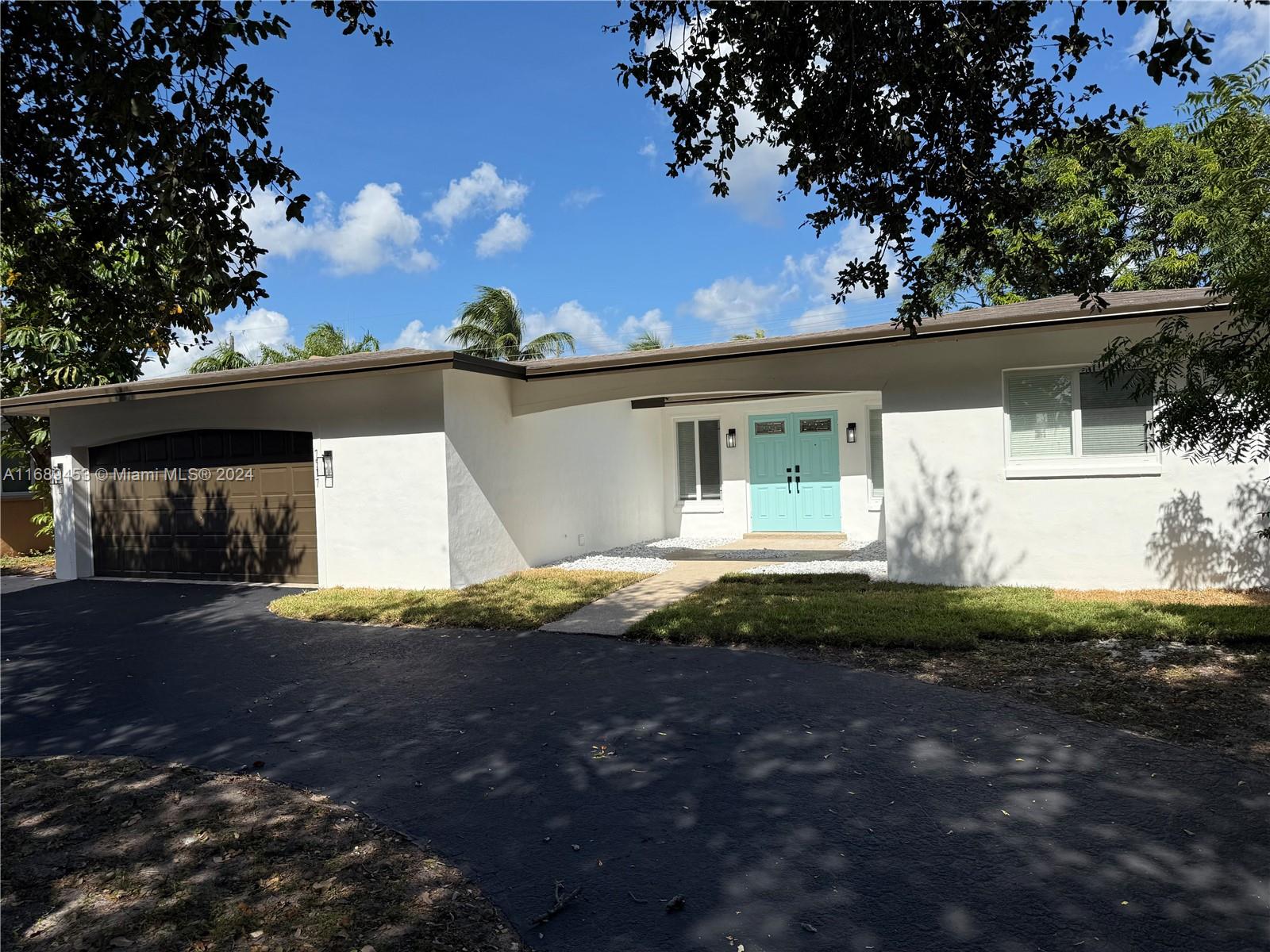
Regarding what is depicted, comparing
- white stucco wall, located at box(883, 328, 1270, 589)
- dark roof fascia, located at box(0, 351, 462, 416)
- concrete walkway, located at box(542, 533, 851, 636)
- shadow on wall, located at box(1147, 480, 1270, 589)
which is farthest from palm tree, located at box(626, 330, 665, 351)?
shadow on wall, located at box(1147, 480, 1270, 589)

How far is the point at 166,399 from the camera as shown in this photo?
12773 mm

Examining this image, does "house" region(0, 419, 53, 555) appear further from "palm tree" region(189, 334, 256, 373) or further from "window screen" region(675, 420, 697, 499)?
"window screen" region(675, 420, 697, 499)

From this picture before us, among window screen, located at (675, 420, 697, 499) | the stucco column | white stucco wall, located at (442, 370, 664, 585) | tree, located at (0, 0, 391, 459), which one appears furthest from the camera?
A: window screen, located at (675, 420, 697, 499)

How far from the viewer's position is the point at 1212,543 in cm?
873

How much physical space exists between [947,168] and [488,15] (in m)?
3.72

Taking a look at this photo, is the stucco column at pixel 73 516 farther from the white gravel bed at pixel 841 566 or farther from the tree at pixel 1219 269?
the tree at pixel 1219 269

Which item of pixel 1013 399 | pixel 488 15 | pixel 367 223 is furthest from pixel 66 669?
pixel 367 223

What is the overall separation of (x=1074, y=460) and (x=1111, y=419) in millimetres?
604

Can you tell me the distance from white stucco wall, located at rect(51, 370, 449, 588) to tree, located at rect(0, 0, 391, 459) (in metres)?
5.44

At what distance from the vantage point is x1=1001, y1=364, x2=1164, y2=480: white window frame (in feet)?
29.3

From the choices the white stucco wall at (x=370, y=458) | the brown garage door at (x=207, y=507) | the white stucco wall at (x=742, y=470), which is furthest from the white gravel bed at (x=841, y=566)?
the brown garage door at (x=207, y=507)

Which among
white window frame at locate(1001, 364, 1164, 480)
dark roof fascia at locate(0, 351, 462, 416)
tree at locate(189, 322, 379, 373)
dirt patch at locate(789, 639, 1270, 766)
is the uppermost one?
tree at locate(189, 322, 379, 373)

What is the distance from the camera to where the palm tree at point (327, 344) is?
86.0ft

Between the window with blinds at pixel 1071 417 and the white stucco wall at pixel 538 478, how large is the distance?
6946 millimetres
